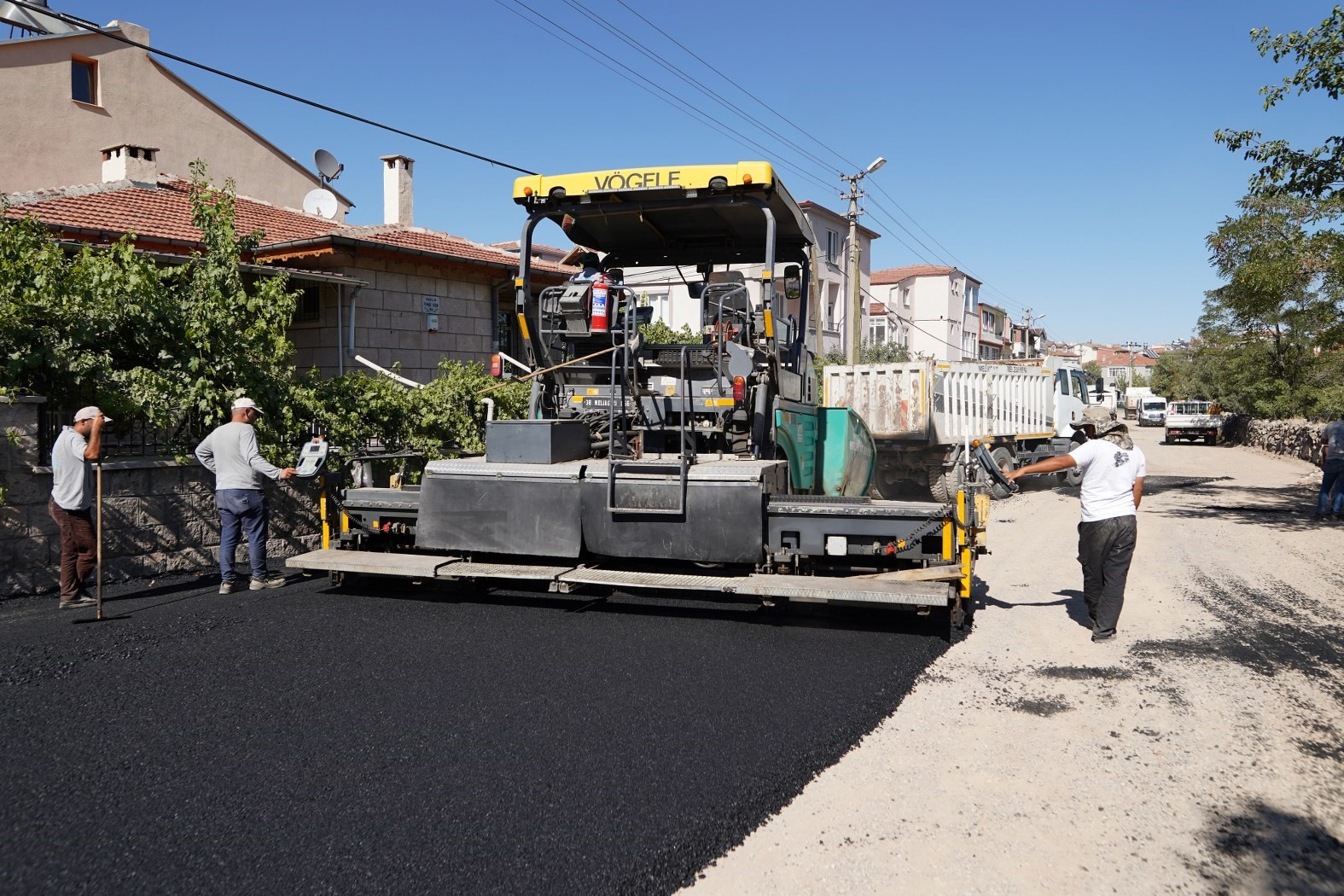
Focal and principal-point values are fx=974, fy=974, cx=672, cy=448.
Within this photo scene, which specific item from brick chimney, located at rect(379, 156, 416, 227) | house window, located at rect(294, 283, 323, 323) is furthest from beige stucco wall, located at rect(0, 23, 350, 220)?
house window, located at rect(294, 283, 323, 323)

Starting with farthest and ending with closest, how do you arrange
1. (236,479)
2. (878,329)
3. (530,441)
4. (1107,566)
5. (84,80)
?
(878,329) < (84,80) < (236,479) < (530,441) < (1107,566)

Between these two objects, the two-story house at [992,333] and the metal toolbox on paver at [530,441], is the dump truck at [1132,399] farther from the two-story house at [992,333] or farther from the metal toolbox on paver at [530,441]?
the metal toolbox on paver at [530,441]

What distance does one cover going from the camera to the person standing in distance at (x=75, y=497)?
694 cm

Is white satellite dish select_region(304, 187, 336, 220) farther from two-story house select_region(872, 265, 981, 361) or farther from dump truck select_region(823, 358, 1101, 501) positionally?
two-story house select_region(872, 265, 981, 361)

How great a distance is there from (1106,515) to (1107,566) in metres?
0.34

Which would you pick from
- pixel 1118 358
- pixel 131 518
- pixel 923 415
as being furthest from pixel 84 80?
pixel 1118 358

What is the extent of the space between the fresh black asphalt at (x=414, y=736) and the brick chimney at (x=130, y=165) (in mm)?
14541

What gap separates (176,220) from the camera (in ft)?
50.8

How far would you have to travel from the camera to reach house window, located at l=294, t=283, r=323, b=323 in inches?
636

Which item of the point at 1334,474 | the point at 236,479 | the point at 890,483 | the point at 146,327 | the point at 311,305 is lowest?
the point at 890,483

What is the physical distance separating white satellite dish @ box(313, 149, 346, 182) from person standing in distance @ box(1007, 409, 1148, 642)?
19422 millimetres

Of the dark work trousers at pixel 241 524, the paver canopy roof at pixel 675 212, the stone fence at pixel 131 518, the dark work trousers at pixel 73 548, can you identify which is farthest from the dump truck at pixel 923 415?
the dark work trousers at pixel 73 548

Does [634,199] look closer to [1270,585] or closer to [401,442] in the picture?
[401,442]

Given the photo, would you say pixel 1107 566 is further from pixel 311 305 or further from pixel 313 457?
pixel 311 305
